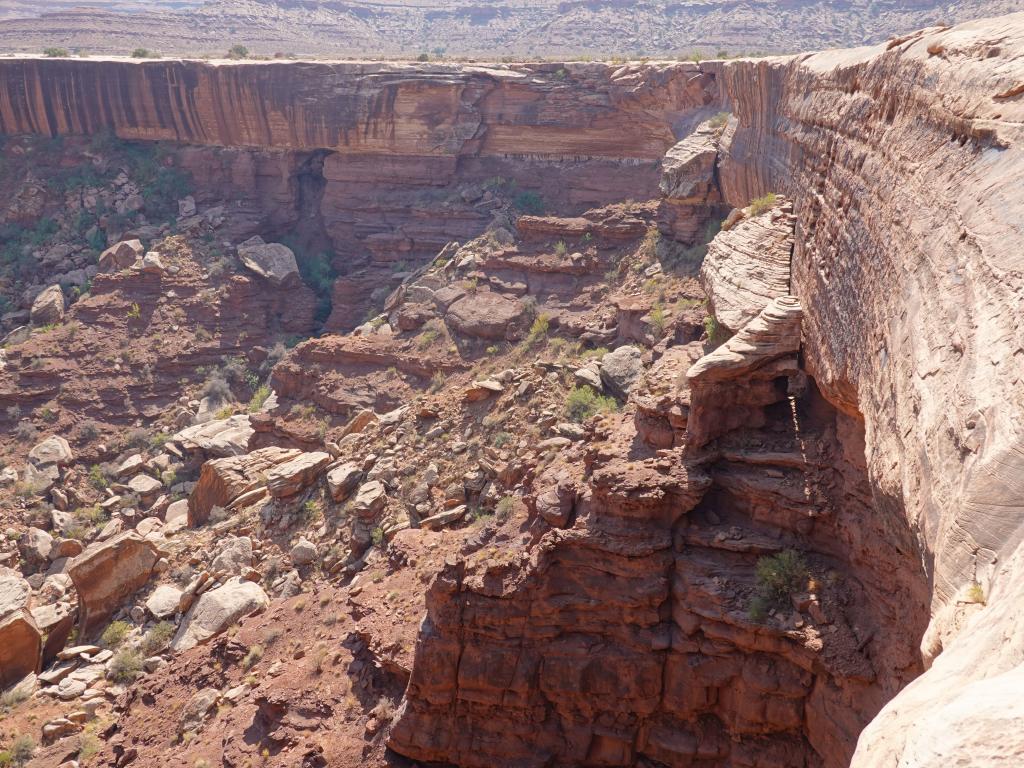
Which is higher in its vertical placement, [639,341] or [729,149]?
[729,149]

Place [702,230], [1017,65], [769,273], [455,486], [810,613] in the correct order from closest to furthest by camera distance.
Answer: [1017,65] → [810,613] → [769,273] → [455,486] → [702,230]

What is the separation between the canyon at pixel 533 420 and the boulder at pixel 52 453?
0.10m

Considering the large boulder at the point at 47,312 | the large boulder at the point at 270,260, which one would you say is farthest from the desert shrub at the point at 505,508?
the large boulder at the point at 47,312

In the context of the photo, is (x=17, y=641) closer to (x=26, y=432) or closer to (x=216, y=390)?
(x=26, y=432)

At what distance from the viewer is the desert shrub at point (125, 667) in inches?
551

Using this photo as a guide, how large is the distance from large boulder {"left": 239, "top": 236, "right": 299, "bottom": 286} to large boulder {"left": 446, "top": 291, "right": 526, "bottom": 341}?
8327 mm

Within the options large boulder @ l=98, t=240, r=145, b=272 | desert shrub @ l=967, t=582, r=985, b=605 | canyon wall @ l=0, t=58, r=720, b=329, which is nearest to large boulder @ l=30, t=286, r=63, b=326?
large boulder @ l=98, t=240, r=145, b=272

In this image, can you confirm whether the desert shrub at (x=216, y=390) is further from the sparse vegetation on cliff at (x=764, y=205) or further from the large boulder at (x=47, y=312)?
the sparse vegetation on cliff at (x=764, y=205)

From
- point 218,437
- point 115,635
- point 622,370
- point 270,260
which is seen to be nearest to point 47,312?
point 270,260

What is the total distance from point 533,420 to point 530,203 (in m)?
13.3

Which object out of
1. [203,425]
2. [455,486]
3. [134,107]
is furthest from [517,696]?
[134,107]

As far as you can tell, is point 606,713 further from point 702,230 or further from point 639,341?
point 702,230

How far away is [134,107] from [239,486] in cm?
1971

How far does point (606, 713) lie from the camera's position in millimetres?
9133
